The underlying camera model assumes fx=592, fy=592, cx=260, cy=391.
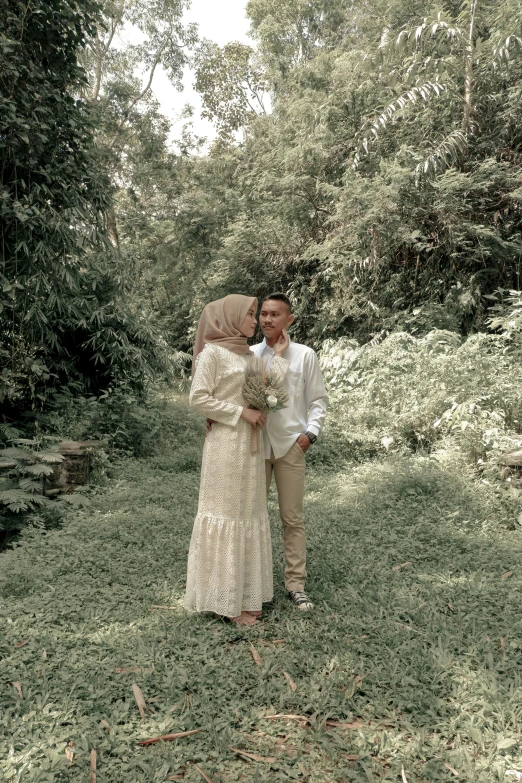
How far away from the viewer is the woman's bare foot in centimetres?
321

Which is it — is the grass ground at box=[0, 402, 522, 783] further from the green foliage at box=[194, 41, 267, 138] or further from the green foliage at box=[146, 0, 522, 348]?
the green foliage at box=[194, 41, 267, 138]

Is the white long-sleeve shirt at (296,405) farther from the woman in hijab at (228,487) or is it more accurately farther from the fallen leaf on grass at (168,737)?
the fallen leaf on grass at (168,737)

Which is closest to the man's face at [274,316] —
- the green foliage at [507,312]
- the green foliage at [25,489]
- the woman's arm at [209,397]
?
→ the woman's arm at [209,397]

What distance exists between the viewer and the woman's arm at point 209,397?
10.5 feet

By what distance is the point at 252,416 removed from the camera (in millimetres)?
3229

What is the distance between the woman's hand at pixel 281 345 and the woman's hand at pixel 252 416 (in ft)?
1.42

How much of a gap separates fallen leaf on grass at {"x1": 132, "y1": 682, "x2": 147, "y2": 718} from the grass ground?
20 mm

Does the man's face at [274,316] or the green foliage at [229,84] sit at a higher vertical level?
the green foliage at [229,84]

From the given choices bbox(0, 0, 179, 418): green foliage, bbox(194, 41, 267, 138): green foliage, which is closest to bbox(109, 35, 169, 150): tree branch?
bbox(194, 41, 267, 138): green foliage

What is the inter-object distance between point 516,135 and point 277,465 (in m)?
8.82

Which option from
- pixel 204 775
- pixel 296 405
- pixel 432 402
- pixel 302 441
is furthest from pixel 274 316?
pixel 432 402

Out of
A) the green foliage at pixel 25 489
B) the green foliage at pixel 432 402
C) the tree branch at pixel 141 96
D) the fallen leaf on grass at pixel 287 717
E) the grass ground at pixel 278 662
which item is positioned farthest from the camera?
the tree branch at pixel 141 96

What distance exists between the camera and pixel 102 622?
3227 millimetres

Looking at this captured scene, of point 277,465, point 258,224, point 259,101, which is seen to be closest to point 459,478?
point 277,465
